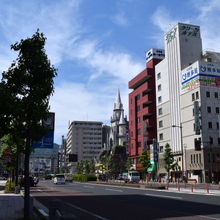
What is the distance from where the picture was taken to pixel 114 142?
15150 centimetres

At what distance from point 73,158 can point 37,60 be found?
320 feet

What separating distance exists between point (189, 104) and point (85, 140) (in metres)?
114

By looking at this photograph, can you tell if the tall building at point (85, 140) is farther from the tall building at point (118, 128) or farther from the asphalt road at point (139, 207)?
A: the asphalt road at point (139, 207)

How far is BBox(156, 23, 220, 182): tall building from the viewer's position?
6646 centimetres

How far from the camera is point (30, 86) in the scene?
11.6 meters

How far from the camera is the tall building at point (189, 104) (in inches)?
2617

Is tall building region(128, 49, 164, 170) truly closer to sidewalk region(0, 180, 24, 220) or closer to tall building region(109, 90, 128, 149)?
tall building region(109, 90, 128, 149)

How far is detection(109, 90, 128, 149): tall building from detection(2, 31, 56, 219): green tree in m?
133

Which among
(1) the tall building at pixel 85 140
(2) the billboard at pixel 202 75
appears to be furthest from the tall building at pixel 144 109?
(1) the tall building at pixel 85 140

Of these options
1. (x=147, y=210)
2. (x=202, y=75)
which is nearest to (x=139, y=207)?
(x=147, y=210)

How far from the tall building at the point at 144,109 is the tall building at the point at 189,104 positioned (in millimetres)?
5286

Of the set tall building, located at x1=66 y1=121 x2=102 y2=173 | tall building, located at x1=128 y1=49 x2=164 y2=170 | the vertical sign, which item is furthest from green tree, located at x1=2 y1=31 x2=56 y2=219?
tall building, located at x1=66 y1=121 x2=102 y2=173

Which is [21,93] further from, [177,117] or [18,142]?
[177,117]

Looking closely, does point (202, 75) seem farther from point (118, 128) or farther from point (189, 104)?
point (118, 128)
